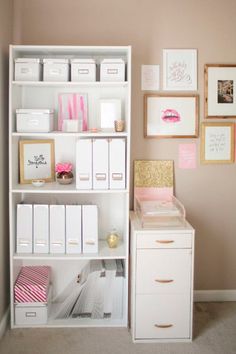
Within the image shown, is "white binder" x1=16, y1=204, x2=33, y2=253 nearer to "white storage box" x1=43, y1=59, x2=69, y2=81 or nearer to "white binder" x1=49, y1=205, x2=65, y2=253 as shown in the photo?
"white binder" x1=49, y1=205, x2=65, y2=253

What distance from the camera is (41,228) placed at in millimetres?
2906

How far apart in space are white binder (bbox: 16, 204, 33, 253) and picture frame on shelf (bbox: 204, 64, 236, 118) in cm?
145

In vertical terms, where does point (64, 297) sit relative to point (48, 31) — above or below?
below

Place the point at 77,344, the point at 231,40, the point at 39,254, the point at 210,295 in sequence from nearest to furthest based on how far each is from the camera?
the point at 77,344, the point at 39,254, the point at 231,40, the point at 210,295

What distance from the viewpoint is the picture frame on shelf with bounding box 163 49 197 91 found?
314cm

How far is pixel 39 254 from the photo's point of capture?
9.61 ft

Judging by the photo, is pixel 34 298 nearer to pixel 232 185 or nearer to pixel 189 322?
pixel 189 322

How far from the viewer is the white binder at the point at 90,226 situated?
9.57ft

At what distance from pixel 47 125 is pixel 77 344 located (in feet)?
4.61

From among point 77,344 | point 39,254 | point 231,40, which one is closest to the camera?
point 77,344

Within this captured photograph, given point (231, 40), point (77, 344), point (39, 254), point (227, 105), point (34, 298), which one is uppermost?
point (231, 40)

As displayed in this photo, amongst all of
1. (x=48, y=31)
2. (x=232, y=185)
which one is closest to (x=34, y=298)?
(x=232, y=185)

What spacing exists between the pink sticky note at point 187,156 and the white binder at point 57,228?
95 cm

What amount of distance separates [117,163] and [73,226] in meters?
0.51
